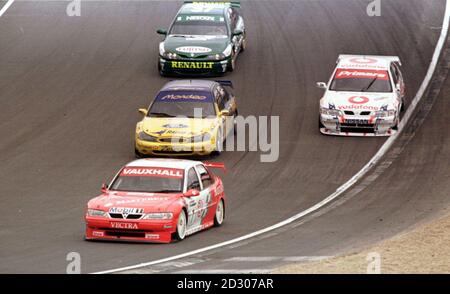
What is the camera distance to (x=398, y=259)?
58.7 feet

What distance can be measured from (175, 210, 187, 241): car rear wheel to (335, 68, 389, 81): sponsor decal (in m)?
11.7

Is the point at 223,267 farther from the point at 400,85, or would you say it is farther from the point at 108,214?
→ the point at 400,85

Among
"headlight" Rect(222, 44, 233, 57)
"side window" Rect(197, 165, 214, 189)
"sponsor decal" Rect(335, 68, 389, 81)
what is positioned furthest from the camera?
"headlight" Rect(222, 44, 233, 57)

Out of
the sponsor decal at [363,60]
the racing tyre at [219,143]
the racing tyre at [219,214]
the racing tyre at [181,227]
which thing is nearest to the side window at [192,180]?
the racing tyre at [219,214]

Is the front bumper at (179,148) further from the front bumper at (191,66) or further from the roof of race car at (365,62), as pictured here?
the front bumper at (191,66)

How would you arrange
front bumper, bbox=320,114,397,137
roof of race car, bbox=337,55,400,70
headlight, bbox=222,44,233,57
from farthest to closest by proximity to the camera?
headlight, bbox=222,44,233,57
roof of race car, bbox=337,55,400,70
front bumper, bbox=320,114,397,137

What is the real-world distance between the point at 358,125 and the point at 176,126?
166 inches

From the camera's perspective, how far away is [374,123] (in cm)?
3030

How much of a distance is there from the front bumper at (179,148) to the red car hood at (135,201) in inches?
271

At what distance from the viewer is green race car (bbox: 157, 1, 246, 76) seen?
1377 inches

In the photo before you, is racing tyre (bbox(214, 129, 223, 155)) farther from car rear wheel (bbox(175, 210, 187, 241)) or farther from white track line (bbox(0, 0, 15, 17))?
white track line (bbox(0, 0, 15, 17))

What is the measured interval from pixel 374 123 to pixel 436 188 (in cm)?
502

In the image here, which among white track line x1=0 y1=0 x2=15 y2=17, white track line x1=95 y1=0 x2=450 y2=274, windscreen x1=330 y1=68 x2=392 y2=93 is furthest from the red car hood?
white track line x1=0 y1=0 x2=15 y2=17
